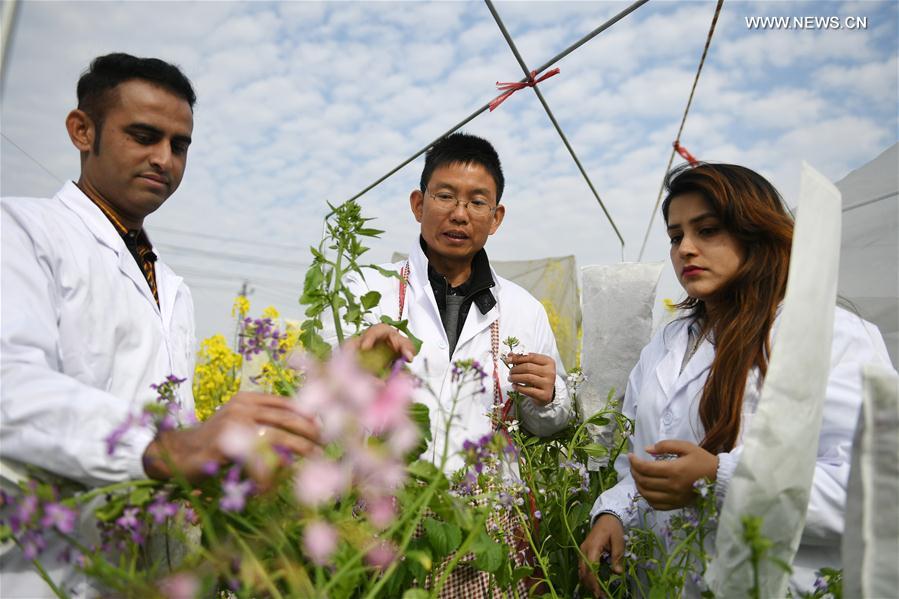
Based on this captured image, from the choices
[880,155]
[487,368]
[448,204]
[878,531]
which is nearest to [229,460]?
[878,531]

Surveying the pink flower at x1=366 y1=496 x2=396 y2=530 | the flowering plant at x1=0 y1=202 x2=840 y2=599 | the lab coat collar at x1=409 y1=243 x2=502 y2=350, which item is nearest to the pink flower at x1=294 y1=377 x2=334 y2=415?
the flowering plant at x1=0 y1=202 x2=840 y2=599

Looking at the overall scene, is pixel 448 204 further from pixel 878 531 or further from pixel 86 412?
pixel 878 531

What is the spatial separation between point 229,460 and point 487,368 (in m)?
1.23

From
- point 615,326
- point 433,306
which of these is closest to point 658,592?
point 433,306

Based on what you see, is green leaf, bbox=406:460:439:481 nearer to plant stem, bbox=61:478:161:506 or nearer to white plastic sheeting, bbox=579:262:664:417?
plant stem, bbox=61:478:161:506

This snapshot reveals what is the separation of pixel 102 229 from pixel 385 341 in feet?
2.40

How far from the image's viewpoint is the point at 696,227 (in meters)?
1.32

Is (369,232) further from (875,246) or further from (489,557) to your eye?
(875,246)

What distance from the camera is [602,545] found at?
1224mm

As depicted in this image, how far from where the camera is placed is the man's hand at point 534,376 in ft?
4.79

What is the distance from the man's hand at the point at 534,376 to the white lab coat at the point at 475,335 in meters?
0.11

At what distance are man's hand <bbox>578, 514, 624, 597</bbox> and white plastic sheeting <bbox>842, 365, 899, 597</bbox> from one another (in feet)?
2.33

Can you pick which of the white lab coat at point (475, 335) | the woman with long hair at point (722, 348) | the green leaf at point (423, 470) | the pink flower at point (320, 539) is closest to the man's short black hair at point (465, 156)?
the white lab coat at point (475, 335)

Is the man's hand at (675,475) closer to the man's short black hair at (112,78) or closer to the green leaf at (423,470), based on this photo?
the green leaf at (423,470)
